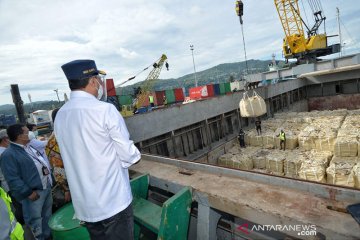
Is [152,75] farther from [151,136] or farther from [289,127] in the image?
[151,136]

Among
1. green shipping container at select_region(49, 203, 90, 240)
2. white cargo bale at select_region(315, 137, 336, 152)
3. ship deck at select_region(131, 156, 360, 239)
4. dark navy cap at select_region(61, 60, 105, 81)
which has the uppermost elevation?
dark navy cap at select_region(61, 60, 105, 81)

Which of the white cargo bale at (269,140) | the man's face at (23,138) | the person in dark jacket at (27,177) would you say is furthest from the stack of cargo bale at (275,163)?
the man's face at (23,138)

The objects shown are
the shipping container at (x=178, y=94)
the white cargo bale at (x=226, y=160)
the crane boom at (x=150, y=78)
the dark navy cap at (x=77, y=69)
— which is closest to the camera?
the dark navy cap at (x=77, y=69)

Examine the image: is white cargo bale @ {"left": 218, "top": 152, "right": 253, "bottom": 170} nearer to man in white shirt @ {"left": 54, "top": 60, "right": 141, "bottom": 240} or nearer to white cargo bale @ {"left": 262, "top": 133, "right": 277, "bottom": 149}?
white cargo bale @ {"left": 262, "top": 133, "right": 277, "bottom": 149}

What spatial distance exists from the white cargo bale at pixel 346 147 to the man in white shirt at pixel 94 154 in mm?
10272

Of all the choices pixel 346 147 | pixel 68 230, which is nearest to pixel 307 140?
pixel 346 147

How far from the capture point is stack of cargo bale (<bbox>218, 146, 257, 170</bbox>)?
10.5 m

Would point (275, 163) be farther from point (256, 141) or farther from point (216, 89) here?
point (216, 89)

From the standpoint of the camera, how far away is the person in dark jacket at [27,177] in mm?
3484

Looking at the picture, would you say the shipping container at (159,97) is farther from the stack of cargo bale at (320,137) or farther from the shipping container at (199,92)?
the stack of cargo bale at (320,137)

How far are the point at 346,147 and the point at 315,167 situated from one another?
2139 mm

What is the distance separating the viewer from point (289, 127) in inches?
523

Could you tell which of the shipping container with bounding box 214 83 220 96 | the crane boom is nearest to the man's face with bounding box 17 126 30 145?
the crane boom

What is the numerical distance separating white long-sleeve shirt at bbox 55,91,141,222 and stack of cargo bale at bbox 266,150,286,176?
9348mm
